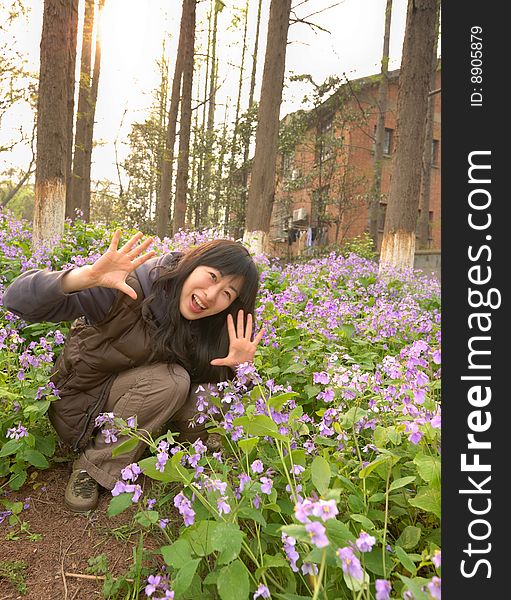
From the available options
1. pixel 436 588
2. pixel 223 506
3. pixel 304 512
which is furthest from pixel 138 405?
pixel 436 588

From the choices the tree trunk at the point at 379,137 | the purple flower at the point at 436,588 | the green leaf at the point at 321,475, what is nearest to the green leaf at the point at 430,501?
the green leaf at the point at 321,475

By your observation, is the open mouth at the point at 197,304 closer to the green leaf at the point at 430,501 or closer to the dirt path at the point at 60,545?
the dirt path at the point at 60,545

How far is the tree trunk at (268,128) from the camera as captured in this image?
7984mm

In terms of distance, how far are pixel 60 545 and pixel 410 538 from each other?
1265mm

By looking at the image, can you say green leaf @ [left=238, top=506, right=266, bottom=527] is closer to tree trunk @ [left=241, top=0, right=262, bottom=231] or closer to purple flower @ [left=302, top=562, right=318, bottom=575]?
purple flower @ [left=302, top=562, right=318, bottom=575]

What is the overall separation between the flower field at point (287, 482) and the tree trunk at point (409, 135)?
450cm

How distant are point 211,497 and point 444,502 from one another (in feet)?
2.24

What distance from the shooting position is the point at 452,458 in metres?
0.99

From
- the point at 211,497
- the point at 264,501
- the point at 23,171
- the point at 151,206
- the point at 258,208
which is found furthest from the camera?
the point at 151,206

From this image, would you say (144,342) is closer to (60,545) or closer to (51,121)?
(60,545)

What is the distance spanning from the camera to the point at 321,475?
1.37 meters

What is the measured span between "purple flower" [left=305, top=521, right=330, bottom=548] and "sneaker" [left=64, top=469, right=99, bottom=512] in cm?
155

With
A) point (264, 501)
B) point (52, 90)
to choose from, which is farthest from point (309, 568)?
point (52, 90)

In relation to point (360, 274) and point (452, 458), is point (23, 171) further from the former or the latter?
point (452, 458)
